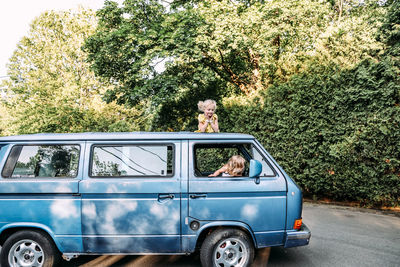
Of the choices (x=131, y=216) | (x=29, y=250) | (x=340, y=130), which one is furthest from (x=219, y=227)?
(x=340, y=130)

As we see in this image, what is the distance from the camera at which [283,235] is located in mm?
3762

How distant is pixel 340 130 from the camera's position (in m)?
7.90

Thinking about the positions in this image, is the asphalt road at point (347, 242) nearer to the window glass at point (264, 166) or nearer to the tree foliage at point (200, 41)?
the window glass at point (264, 166)

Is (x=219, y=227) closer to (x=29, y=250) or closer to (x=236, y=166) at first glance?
(x=236, y=166)

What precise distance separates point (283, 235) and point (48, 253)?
10.3 feet

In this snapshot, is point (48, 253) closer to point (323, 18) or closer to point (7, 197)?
point (7, 197)

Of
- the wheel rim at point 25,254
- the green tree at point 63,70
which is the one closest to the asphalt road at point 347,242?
the wheel rim at point 25,254

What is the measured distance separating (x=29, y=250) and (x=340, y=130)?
7703 mm

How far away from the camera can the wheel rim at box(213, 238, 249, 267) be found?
3721 mm

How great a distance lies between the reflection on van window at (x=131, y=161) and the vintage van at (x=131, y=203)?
14 mm

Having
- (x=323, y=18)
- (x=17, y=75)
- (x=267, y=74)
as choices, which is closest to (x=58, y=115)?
(x=267, y=74)

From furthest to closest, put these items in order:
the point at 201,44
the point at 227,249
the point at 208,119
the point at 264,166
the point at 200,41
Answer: the point at 201,44 → the point at 200,41 → the point at 208,119 → the point at 264,166 → the point at 227,249

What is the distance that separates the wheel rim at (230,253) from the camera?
3721 millimetres

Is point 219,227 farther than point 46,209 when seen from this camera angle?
Yes
